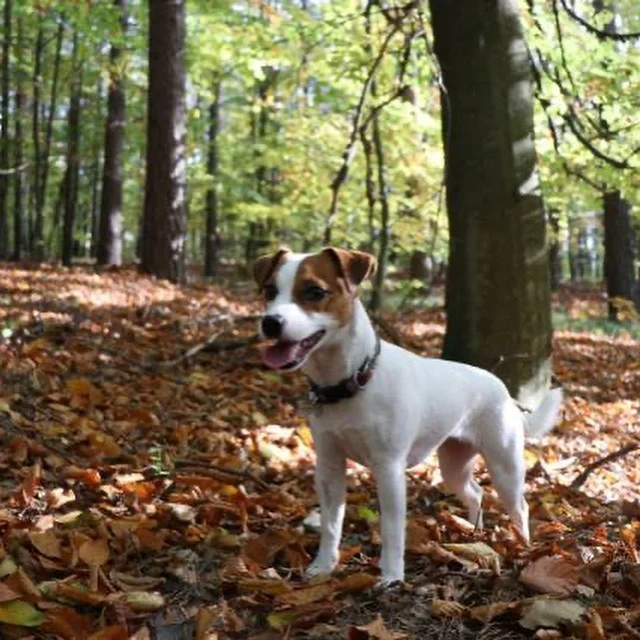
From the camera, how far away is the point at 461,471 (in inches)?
172

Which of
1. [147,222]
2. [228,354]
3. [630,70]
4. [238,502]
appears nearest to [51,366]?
[228,354]

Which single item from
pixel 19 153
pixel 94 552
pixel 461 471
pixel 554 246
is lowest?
pixel 94 552

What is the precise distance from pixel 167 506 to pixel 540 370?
3706mm

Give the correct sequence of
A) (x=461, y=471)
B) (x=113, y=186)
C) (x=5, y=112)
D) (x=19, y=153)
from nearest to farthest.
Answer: (x=461, y=471), (x=113, y=186), (x=5, y=112), (x=19, y=153)

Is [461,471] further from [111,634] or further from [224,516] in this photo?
[111,634]

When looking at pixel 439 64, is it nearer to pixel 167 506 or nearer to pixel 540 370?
pixel 540 370

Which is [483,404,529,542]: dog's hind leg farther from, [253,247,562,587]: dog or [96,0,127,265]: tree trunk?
[96,0,127,265]: tree trunk

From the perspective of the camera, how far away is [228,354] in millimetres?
7922

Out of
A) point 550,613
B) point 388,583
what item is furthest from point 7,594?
point 550,613

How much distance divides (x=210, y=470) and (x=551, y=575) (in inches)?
89.6

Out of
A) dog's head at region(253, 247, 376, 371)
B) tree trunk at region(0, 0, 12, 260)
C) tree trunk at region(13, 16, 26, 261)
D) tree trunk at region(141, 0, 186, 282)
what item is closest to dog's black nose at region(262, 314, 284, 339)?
dog's head at region(253, 247, 376, 371)

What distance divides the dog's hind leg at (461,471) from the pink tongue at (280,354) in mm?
1501

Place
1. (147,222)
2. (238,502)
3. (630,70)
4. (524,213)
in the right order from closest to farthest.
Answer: (238,502) → (524,213) → (630,70) → (147,222)

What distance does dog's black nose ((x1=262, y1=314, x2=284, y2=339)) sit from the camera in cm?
302
